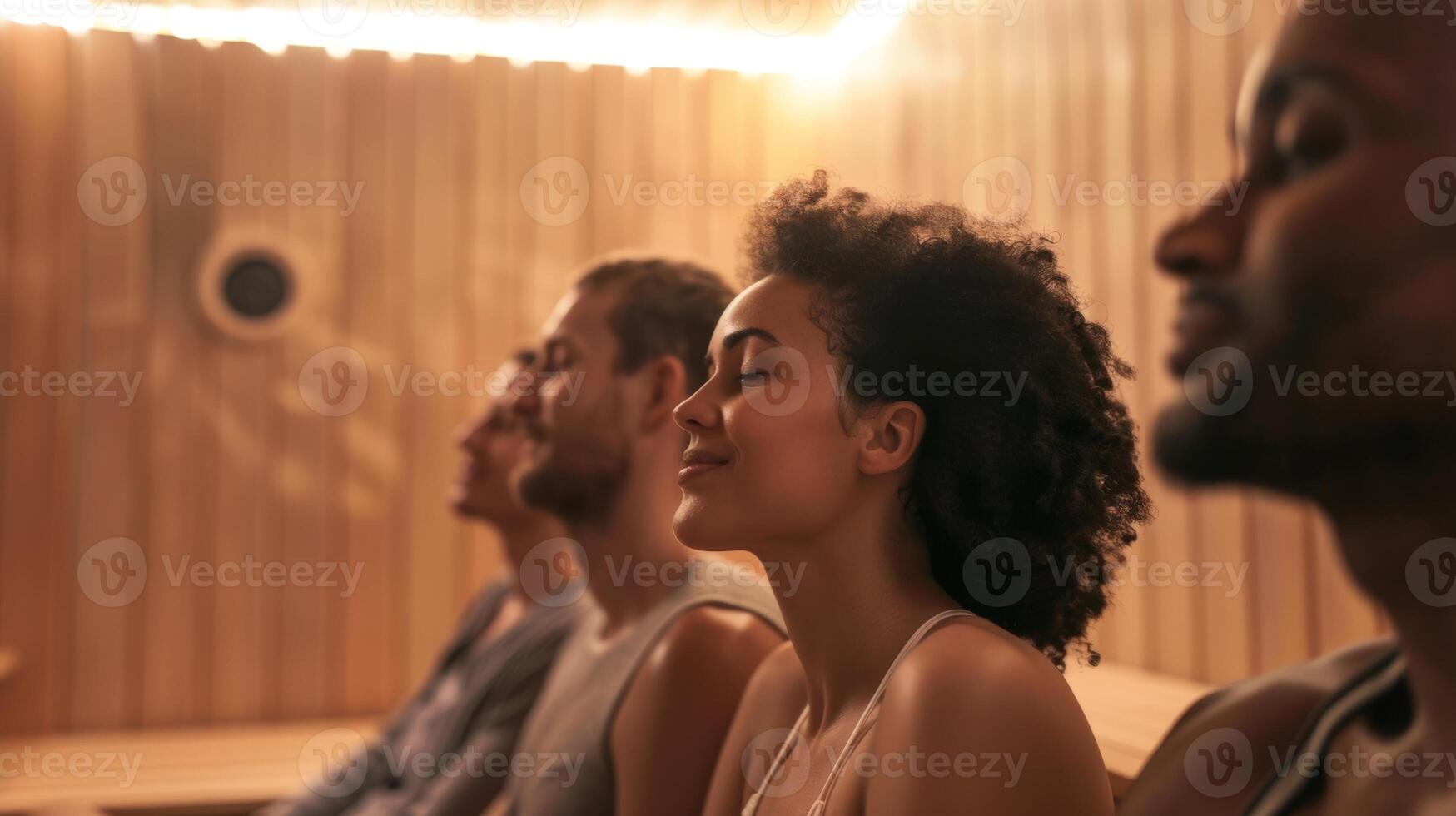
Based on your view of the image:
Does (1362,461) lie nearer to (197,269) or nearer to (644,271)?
(644,271)

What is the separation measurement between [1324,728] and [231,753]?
12.3ft

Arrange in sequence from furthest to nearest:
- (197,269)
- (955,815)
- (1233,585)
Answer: (197,269)
(1233,585)
(955,815)

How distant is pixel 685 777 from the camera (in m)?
1.74

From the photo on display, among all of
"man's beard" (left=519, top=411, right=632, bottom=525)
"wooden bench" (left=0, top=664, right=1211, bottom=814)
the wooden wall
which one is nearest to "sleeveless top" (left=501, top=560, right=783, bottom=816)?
"man's beard" (left=519, top=411, right=632, bottom=525)

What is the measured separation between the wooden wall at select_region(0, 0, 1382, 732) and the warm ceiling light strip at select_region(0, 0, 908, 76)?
0.20ft

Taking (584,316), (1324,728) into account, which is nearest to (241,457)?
(584,316)

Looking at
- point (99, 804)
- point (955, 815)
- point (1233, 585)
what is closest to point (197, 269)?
point (99, 804)

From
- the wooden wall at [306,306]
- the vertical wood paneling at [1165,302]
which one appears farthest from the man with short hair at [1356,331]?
the wooden wall at [306,306]

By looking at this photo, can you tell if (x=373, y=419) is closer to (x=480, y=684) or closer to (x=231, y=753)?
(x=231, y=753)

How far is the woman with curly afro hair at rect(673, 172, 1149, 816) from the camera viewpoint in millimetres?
1263

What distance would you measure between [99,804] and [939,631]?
298cm

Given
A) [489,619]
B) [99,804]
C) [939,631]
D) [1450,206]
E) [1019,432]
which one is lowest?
[99,804]

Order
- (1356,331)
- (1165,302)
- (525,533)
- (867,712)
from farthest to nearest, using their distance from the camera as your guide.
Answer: (525,533) → (1165,302) → (867,712) → (1356,331)

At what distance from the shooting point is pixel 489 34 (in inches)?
181
